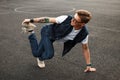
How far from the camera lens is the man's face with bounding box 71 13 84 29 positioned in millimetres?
4996

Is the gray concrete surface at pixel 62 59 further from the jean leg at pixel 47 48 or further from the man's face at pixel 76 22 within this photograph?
the man's face at pixel 76 22

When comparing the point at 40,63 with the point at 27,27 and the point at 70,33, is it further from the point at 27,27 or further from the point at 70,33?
the point at 70,33

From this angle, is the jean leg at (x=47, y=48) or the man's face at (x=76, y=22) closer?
the man's face at (x=76, y=22)

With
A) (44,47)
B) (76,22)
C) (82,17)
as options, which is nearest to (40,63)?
(44,47)

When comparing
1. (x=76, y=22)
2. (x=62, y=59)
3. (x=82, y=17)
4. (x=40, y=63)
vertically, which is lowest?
(x=62, y=59)

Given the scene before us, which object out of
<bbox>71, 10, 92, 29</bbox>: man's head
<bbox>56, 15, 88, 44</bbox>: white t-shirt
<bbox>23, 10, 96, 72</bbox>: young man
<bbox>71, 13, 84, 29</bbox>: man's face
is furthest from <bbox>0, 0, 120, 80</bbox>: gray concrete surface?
<bbox>71, 10, 92, 29</bbox>: man's head

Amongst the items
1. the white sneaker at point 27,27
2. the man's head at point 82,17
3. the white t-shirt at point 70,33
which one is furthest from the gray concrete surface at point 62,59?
the man's head at point 82,17

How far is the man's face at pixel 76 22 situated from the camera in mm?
4996

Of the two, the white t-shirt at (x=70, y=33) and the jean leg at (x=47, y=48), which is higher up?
the white t-shirt at (x=70, y=33)

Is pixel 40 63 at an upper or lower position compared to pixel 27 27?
lower

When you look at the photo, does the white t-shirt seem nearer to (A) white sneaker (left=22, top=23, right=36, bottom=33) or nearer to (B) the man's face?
(B) the man's face

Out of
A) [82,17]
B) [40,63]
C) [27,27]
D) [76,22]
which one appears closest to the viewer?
[82,17]

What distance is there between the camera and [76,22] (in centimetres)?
506

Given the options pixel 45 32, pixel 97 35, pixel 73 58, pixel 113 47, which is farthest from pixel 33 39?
pixel 97 35
